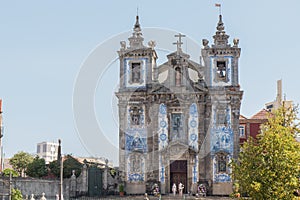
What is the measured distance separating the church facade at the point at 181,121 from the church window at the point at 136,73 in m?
Result: 0.21

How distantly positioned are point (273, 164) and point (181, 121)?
2218 centimetres

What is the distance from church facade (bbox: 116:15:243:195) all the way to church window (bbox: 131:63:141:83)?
215mm

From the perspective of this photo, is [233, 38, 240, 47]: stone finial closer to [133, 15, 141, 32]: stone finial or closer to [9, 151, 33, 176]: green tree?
[133, 15, 141, 32]: stone finial

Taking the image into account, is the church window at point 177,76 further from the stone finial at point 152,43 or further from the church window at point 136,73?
the church window at point 136,73

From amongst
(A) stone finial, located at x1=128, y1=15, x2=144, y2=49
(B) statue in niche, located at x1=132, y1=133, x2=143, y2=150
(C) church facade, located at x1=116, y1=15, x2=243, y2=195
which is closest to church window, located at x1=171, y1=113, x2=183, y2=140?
(C) church facade, located at x1=116, y1=15, x2=243, y2=195

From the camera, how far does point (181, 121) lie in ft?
166

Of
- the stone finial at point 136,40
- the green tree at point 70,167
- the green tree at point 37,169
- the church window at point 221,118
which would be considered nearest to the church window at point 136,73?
the stone finial at point 136,40

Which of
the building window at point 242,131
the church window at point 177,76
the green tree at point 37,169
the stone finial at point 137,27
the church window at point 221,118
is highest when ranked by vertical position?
the stone finial at point 137,27

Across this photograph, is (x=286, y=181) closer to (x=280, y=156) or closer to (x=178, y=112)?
(x=280, y=156)

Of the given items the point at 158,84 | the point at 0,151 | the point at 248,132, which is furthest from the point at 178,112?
the point at 0,151

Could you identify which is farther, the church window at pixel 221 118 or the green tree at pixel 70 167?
the green tree at pixel 70 167

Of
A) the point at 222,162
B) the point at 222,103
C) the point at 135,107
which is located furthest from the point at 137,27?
the point at 222,162

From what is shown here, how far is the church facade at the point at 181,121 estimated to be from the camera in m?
49.4

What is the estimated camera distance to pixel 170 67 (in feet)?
166
